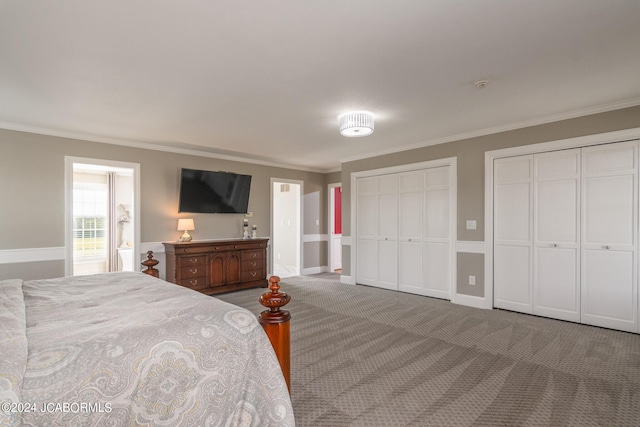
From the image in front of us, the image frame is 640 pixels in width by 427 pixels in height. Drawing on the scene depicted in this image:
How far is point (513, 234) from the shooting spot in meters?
4.19

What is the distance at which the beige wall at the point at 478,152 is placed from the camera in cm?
351

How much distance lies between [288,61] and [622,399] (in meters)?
3.26

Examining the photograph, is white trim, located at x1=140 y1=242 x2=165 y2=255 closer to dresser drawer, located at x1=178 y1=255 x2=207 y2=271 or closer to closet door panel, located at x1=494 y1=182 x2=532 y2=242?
dresser drawer, located at x1=178 y1=255 x2=207 y2=271

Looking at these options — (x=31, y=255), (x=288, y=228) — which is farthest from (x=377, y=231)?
(x=31, y=255)

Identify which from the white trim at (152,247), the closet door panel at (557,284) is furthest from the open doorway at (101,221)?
the closet door panel at (557,284)

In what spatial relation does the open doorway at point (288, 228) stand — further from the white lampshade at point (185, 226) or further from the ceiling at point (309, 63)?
the ceiling at point (309, 63)

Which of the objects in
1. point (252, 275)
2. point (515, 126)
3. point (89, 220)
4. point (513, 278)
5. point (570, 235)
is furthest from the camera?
point (89, 220)

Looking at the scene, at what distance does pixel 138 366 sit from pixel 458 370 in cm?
231

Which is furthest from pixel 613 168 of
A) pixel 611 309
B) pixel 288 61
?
pixel 288 61

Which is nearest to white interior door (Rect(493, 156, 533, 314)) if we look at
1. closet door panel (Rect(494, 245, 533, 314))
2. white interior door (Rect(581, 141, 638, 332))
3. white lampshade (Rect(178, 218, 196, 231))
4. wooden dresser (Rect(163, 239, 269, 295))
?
closet door panel (Rect(494, 245, 533, 314))

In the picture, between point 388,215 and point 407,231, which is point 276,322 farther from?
point 388,215

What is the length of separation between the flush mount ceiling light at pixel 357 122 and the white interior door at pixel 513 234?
6.43ft

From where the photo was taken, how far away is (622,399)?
214cm

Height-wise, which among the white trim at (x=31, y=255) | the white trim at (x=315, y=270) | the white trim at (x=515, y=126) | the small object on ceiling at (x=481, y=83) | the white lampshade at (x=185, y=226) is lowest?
the white trim at (x=315, y=270)
